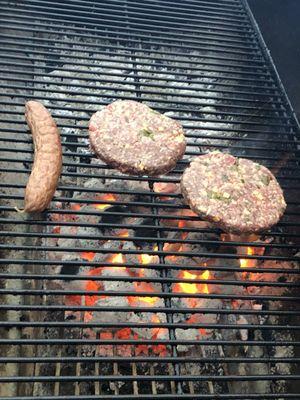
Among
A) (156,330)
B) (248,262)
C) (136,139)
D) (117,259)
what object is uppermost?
(136,139)

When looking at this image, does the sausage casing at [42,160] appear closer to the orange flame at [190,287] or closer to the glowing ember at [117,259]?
the glowing ember at [117,259]

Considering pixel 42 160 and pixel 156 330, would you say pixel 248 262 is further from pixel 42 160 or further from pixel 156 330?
pixel 42 160

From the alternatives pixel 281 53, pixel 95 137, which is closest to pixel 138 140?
pixel 95 137

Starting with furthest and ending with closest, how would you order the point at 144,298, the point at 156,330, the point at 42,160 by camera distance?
1. the point at 144,298
2. the point at 156,330
3. the point at 42,160

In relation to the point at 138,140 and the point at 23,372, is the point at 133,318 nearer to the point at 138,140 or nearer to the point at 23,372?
the point at 23,372

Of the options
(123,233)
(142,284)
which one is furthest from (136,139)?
(142,284)
